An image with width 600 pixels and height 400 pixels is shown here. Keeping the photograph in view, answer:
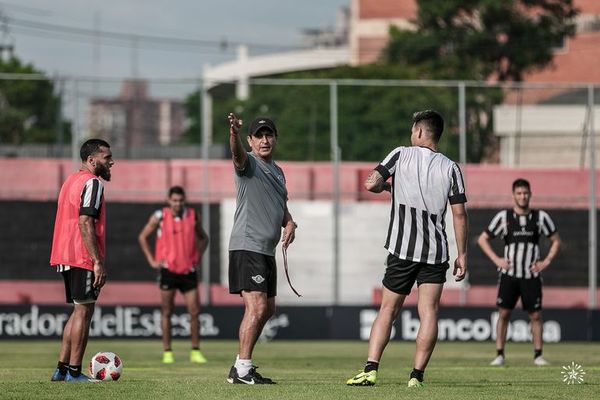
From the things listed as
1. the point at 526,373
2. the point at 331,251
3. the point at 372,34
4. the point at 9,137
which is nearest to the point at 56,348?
the point at 331,251

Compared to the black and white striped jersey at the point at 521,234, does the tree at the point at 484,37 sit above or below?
above

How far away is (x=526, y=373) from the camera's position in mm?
14133

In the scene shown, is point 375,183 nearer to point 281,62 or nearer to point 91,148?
point 91,148

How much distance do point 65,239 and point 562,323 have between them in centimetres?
1695

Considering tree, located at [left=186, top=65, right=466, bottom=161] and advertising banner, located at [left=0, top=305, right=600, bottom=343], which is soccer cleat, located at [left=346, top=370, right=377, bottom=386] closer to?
advertising banner, located at [left=0, top=305, right=600, bottom=343]

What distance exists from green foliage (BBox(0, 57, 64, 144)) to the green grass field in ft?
37.4

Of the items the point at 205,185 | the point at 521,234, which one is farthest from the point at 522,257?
the point at 205,185

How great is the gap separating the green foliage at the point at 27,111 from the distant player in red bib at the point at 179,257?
13.5m

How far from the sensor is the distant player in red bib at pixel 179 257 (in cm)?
1791

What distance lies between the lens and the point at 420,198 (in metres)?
11.0

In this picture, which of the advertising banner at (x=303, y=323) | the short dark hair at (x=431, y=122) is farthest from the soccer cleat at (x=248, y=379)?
the advertising banner at (x=303, y=323)

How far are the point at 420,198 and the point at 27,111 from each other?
3019 cm

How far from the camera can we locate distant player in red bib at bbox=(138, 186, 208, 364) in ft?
58.7

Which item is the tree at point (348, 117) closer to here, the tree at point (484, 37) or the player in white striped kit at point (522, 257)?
the player in white striped kit at point (522, 257)
